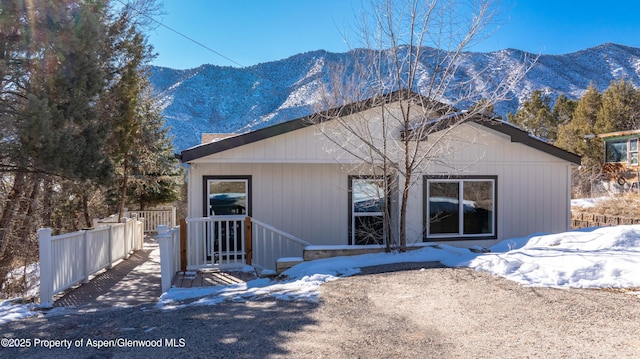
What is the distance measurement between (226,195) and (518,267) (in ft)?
18.7

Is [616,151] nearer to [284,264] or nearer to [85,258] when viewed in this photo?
[284,264]

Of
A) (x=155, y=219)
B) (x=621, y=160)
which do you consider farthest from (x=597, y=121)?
(x=155, y=219)

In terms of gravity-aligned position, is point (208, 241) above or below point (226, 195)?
below

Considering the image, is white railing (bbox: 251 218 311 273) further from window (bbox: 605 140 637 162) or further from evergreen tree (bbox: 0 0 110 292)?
window (bbox: 605 140 637 162)

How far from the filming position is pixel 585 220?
1252cm

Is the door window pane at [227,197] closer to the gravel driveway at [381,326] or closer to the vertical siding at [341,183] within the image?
the vertical siding at [341,183]

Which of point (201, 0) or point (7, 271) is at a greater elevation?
point (201, 0)

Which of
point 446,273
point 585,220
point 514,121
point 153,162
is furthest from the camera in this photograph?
point 514,121

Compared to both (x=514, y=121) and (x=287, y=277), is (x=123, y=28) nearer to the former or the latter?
(x=287, y=277)

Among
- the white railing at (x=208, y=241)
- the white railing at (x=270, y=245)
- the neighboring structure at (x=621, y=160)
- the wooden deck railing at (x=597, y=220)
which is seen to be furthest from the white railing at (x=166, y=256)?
the neighboring structure at (x=621, y=160)

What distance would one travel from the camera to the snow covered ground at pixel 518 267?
5051 millimetres

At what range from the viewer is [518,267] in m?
5.77

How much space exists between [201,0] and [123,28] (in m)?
6.79

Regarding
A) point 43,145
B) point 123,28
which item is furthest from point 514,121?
point 43,145
